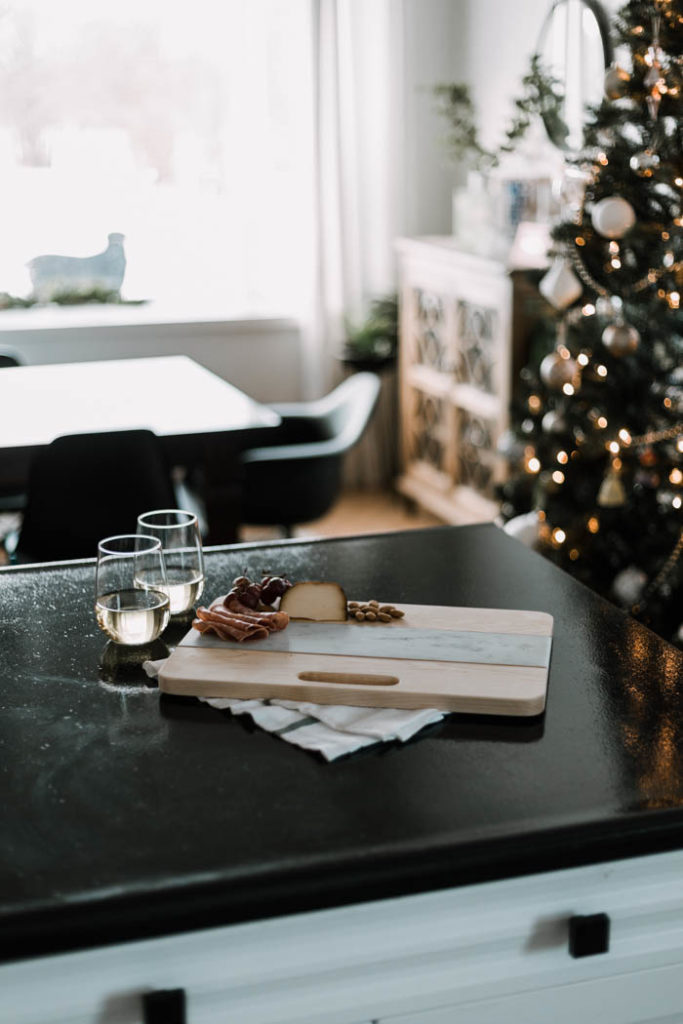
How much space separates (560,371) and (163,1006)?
251cm

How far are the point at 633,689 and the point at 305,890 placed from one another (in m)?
0.49

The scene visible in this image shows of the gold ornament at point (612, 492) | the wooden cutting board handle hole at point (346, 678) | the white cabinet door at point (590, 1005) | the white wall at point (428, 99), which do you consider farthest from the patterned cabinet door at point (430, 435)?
the white cabinet door at point (590, 1005)

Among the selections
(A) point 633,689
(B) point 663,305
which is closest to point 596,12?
(B) point 663,305

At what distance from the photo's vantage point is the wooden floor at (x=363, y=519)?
5102 millimetres

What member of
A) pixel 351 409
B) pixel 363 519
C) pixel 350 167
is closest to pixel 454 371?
pixel 351 409

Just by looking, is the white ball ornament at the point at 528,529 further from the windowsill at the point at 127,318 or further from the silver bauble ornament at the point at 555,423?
the windowsill at the point at 127,318

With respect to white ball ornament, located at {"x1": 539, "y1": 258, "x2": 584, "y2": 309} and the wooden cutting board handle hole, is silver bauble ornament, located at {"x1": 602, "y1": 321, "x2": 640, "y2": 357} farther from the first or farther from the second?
the wooden cutting board handle hole

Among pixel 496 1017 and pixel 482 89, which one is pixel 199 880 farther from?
pixel 482 89

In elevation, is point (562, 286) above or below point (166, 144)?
below

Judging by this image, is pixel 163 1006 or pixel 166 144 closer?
pixel 163 1006

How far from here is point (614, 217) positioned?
2881mm

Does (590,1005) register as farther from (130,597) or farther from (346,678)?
(130,597)

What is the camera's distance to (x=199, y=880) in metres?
0.94

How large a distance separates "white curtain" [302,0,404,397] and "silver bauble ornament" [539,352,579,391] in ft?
7.59
